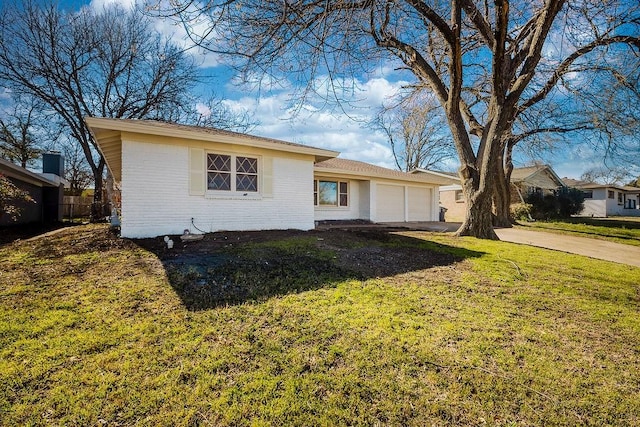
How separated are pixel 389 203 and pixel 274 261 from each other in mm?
11708

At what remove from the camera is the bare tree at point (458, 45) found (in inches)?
144

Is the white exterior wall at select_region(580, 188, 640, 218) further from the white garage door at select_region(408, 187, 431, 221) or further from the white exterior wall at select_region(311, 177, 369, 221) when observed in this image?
the white exterior wall at select_region(311, 177, 369, 221)

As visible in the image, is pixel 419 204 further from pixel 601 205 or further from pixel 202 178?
pixel 601 205

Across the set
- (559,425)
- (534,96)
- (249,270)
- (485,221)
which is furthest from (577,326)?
(534,96)

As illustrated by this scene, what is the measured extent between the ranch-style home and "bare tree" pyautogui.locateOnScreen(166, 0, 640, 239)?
417cm

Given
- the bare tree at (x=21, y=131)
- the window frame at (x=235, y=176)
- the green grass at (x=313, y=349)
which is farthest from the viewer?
the bare tree at (x=21, y=131)

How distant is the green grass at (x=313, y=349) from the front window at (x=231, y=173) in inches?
150

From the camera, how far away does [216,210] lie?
822 cm

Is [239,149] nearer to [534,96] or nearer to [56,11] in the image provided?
[534,96]

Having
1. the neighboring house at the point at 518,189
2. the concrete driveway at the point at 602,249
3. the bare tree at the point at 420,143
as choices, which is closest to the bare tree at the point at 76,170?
the bare tree at the point at 420,143

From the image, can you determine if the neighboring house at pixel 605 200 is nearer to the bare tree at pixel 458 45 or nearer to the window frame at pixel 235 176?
the bare tree at pixel 458 45

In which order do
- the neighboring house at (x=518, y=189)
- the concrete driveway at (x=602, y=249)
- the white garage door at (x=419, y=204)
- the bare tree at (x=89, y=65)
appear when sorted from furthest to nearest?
the neighboring house at (x=518, y=189) < the white garage door at (x=419, y=204) < the bare tree at (x=89, y=65) < the concrete driveway at (x=602, y=249)

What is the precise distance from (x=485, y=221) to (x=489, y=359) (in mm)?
7427

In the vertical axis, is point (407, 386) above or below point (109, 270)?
below
